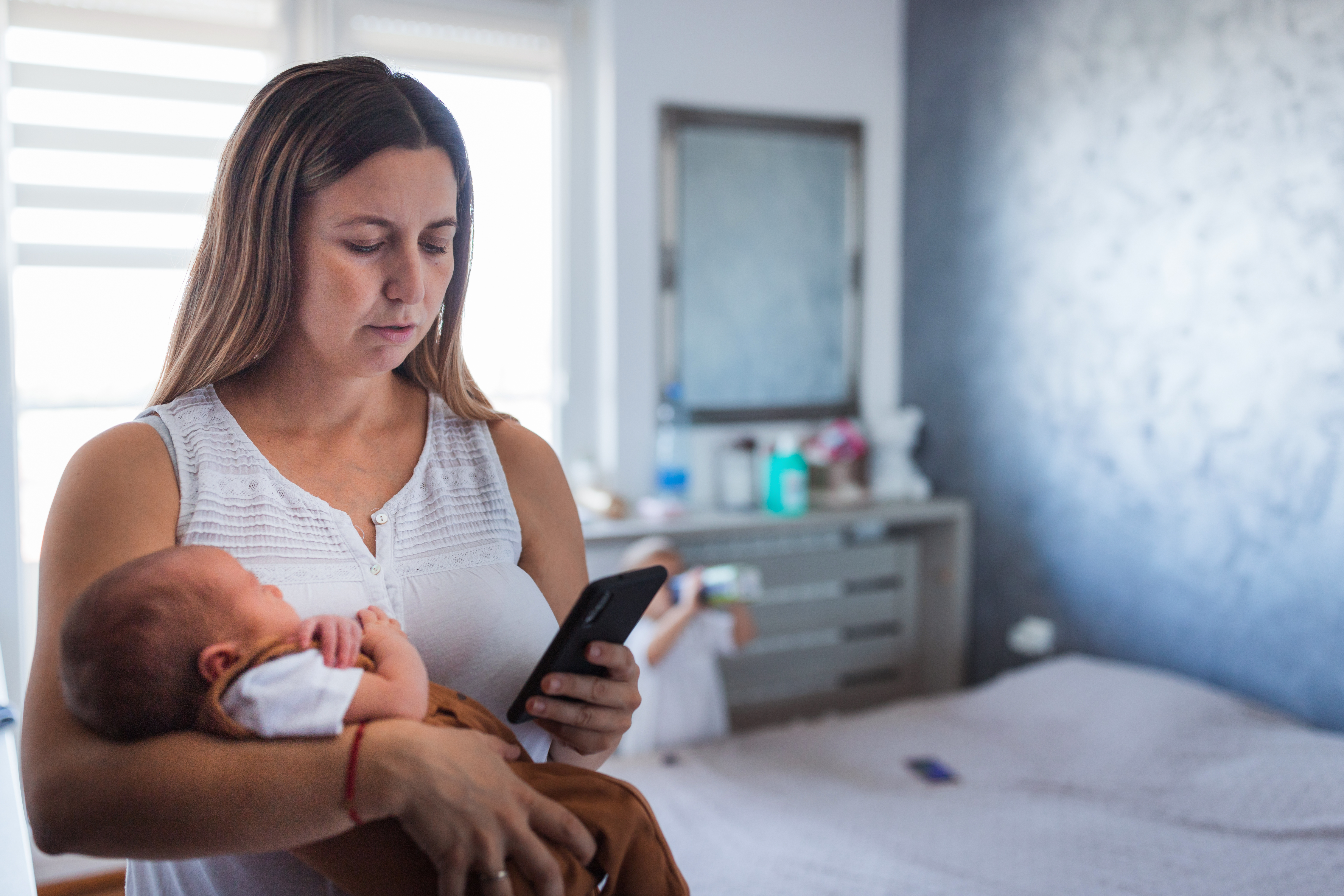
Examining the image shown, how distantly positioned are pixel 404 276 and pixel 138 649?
41cm

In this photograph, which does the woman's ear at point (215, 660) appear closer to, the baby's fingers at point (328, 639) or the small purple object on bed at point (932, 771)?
the baby's fingers at point (328, 639)

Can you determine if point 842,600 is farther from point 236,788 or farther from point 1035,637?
point 236,788

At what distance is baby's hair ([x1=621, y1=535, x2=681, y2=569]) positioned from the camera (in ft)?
7.86

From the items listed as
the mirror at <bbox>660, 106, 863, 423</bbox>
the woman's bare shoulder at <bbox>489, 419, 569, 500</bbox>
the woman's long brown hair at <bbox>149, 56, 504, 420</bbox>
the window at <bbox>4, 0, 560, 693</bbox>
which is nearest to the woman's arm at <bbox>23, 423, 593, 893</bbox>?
the woman's long brown hair at <bbox>149, 56, 504, 420</bbox>

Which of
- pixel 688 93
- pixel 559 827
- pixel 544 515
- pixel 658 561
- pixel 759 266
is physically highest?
pixel 688 93

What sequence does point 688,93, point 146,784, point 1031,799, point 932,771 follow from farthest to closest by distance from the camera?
point 688,93
point 932,771
point 1031,799
point 146,784

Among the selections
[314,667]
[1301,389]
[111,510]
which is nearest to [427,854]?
[314,667]

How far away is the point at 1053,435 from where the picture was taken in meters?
2.71

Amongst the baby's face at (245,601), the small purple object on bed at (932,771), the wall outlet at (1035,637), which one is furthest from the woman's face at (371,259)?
the wall outlet at (1035,637)

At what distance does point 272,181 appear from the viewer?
2.91 ft

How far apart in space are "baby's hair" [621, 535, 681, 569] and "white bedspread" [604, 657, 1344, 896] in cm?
48

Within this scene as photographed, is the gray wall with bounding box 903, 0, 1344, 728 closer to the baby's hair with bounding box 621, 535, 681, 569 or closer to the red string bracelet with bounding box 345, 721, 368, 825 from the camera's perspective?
the baby's hair with bounding box 621, 535, 681, 569

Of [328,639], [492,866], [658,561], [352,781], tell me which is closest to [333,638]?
[328,639]

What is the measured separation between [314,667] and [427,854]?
6.9 inches
